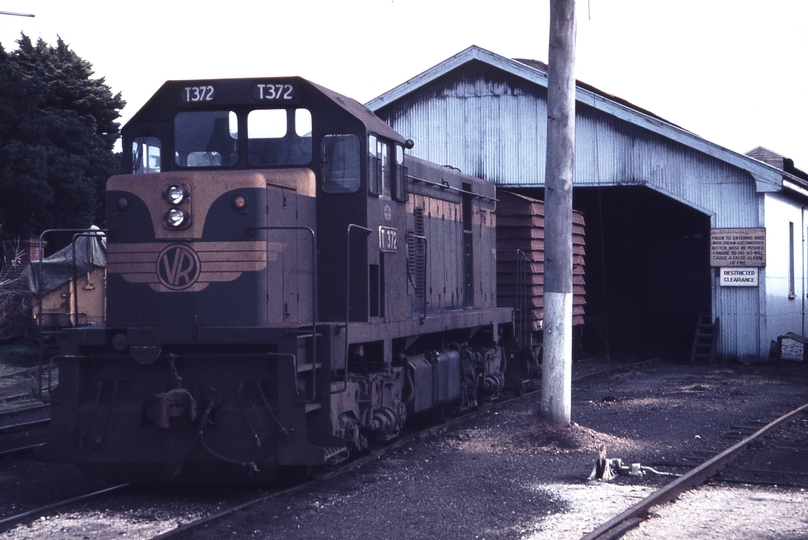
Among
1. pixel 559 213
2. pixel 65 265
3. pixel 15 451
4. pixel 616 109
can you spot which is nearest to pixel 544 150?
pixel 616 109

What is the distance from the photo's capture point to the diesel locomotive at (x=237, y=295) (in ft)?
23.6

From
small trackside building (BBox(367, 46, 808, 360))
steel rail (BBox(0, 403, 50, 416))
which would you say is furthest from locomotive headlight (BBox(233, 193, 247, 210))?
small trackside building (BBox(367, 46, 808, 360))

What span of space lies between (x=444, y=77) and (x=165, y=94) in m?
14.0

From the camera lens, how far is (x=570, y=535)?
20.6 ft

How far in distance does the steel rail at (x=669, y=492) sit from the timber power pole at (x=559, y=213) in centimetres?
181

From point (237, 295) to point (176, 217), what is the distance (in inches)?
31.6

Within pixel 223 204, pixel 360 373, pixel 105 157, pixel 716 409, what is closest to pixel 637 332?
pixel 716 409

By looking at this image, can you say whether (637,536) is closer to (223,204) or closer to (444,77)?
(223,204)

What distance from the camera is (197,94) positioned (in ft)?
25.9

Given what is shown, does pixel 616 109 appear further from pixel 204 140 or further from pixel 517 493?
pixel 517 493

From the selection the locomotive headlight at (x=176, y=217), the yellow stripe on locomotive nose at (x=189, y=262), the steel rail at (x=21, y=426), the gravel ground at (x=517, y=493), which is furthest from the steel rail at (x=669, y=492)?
the steel rail at (x=21, y=426)

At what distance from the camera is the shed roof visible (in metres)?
19.6

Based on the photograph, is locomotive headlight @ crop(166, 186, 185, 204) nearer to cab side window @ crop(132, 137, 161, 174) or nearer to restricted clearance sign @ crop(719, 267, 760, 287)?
cab side window @ crop(132, 137, 161, 174)

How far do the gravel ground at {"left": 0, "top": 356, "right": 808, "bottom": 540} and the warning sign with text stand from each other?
7754 millimetres
